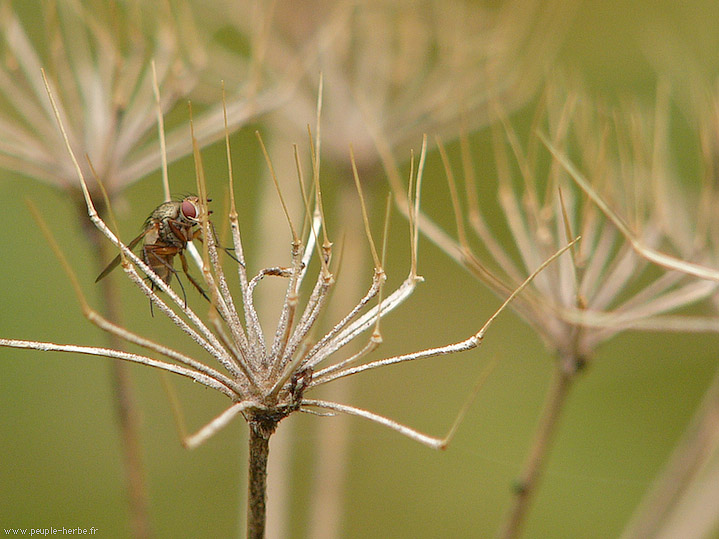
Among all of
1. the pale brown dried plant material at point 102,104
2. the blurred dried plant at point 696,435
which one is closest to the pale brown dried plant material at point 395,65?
the pale brown dried plant material at point 102,104

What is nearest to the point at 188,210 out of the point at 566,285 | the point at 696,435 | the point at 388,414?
the point at 566,285

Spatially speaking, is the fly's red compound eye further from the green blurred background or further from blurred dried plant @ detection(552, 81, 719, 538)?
the green blurred background

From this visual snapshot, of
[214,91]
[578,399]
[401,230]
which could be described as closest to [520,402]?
[578,399]

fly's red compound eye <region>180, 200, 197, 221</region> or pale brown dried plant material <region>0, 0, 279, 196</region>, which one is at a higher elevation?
pale brown dried plant material <region>0, 0, 279, 196</region>

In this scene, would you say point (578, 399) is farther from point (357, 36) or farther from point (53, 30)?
point (53, 30)

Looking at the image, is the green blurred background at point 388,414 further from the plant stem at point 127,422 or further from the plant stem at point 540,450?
the plant stem at point 540,450

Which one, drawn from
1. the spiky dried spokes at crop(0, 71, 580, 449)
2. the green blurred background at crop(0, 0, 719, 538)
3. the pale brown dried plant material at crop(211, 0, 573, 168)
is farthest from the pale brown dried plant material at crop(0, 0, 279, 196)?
the green blurred background at crop(0, 0, 719, 538)

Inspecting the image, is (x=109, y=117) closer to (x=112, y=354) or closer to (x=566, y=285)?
(x=112, y=354)
